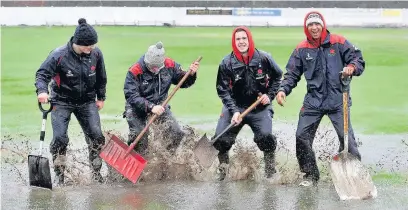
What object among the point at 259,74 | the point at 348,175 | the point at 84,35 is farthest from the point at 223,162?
the point at 84,35

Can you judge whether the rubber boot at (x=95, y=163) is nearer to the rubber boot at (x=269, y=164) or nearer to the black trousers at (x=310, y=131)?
the rubber boot at (x=269, y=164)

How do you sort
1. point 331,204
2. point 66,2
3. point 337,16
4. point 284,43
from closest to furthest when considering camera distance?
point 331,204 → point 284,43 → point 337,16 → point 66,2

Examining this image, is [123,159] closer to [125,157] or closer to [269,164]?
[125,157]

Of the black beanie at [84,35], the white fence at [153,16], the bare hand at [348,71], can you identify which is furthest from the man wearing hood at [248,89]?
the white fence at [153,16]

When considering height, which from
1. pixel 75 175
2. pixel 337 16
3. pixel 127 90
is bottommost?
pixel 337 16

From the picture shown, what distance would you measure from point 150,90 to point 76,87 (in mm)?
863

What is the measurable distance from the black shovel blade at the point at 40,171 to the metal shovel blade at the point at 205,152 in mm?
1680

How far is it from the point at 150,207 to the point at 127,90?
1845 mm

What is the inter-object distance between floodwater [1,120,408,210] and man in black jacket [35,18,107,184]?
0.24 m

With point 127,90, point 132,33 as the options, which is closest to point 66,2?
point 132,33

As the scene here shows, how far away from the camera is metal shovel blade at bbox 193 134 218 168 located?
949 cm

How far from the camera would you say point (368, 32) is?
33.8 meters

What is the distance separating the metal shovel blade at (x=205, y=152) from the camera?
9.49m

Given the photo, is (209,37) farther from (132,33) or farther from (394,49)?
(394,49)
